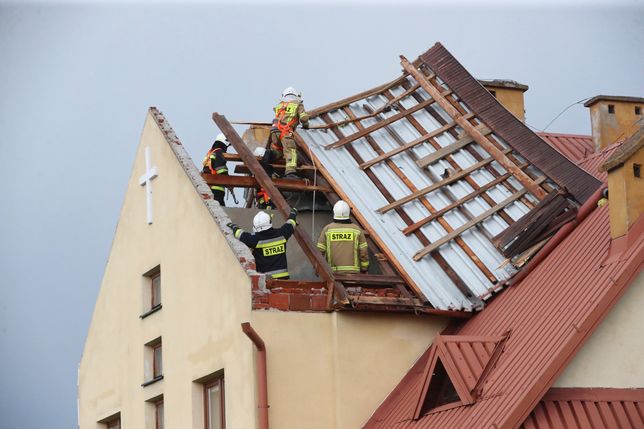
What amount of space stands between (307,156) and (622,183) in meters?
6.80

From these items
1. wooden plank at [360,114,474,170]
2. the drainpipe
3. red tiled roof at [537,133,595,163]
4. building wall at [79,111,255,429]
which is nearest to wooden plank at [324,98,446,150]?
wooden plank at [360,114,474,170]

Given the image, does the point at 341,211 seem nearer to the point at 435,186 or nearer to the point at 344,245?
the point at 344,245

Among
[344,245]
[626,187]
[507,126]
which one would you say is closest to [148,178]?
[344,245]

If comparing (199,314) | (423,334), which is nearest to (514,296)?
(423,334)

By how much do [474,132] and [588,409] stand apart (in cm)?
798

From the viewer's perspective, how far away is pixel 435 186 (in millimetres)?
21875

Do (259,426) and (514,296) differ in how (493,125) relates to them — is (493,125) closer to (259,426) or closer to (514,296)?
(514,296)

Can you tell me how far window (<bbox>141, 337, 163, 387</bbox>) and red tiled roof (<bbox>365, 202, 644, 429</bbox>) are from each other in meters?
5.07

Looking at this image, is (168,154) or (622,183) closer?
(622,183)

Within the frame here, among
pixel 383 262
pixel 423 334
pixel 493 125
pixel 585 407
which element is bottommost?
pixel 585 407

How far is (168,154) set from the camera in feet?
73.5

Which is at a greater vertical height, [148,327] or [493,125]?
[493,125]

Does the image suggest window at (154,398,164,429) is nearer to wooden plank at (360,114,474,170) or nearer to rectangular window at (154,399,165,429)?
rectangular window at (154,399,165,429)

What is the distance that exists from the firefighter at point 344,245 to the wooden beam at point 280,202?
0.35 meters
